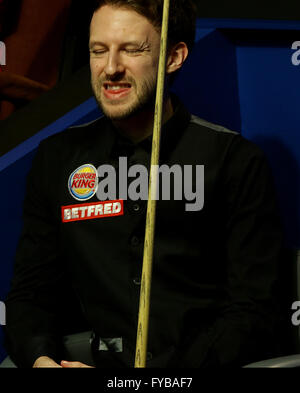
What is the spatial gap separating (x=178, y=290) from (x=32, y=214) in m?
0.32

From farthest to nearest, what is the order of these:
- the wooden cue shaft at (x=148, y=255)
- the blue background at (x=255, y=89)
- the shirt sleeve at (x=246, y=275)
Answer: the blue background at (x=255, y=89)
the shirt sleeve at (x=246, y=275)
the wooden cue shaft at (x=148, y=255)

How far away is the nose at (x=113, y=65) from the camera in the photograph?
104 cm

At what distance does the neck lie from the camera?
3.67 ft

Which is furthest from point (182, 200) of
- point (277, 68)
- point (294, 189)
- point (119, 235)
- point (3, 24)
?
point (3, 24)

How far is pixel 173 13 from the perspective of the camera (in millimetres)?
1118

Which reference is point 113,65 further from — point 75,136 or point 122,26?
point 75,136

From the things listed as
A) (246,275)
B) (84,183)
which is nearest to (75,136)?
(84,183)

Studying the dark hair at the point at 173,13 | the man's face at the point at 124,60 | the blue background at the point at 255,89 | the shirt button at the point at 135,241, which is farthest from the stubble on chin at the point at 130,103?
the blue background at the point at 255,89

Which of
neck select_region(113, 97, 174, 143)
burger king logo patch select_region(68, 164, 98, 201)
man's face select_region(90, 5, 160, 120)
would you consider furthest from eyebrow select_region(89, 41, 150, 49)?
burger king logo patch select_region(68, 164, 98, 201)

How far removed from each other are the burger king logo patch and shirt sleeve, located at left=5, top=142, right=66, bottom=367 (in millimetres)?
58

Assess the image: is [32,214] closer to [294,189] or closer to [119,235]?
[119,235]

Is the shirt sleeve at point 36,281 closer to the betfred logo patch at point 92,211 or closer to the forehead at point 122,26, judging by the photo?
the betfred logo patch at point 92,211

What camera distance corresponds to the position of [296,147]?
1.42m

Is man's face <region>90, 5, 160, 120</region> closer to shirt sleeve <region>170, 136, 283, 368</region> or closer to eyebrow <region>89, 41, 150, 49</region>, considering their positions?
eyebrow <region>89, 41, 150, 49</region>
